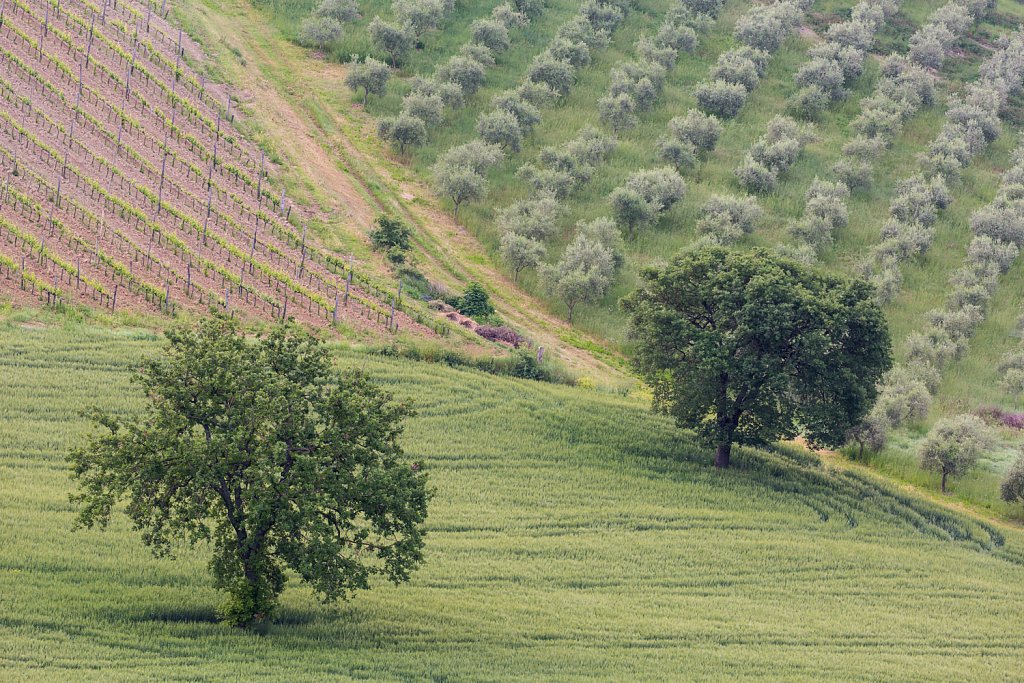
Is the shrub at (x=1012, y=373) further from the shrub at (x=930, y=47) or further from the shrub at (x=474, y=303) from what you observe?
the shrub at (x=930, y=47)

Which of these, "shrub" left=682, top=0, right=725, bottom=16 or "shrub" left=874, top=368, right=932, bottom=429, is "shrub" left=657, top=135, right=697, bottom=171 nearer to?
"shrub" left=874, top=368, right=932, bottom=429

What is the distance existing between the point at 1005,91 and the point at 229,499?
89.8m

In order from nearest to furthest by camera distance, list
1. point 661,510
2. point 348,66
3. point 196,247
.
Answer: point 661,510, point 196,247, point 348,66

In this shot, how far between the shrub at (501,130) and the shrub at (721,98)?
17.1 meters

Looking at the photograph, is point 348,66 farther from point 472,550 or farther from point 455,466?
point 472,550

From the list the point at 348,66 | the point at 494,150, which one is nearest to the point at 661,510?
the point at 494,150

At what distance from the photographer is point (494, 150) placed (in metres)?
93.8

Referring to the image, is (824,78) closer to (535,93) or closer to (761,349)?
(535,93)

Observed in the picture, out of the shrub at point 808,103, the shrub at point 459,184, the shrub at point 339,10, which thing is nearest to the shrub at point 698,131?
the shrub at point 808,103

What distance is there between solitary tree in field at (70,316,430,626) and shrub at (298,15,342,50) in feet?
219

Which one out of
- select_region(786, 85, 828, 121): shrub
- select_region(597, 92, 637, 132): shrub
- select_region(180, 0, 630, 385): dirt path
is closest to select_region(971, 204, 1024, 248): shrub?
select_region(786, 85, 828, 121): shrub

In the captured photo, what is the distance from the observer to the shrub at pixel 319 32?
350ft

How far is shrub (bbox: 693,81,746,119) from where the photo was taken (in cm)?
10581

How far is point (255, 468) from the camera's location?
41656mm
